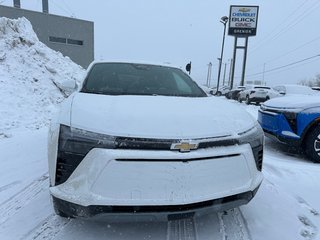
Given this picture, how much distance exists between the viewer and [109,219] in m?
2.49

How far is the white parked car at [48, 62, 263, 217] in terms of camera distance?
2432 millimetres

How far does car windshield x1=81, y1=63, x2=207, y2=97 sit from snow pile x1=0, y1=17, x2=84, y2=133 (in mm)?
3547

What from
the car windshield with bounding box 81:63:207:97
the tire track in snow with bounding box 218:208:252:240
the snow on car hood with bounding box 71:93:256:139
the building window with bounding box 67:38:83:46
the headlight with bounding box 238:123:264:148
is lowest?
the tire track in snow with bounding box 218:208:252:240

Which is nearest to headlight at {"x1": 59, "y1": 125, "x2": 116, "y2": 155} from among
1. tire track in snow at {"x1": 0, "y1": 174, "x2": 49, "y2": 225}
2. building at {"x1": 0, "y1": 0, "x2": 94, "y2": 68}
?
tire track in snow at {"x1": 0, "y1": 174, "x2": 49, "y2": 225}

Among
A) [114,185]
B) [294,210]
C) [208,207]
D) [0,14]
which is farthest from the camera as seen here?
[0,14]

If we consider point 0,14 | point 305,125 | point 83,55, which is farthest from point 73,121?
point 83,55

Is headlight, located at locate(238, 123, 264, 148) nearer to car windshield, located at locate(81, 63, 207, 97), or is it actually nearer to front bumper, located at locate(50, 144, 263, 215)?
front bumper, located at locate(50, 144, 263, 215)

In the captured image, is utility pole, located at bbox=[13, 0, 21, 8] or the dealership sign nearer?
utility pole, located at bbox=[13, 0, 21, 8]

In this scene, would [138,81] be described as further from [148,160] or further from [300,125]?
[300,125]

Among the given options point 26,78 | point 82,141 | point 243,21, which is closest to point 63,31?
point 243,21

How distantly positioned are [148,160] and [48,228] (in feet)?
4.13

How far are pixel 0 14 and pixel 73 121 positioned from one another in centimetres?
3052

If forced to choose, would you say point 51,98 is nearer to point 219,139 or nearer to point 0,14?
point 219,139

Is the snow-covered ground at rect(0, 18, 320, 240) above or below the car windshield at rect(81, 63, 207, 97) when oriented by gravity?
below
